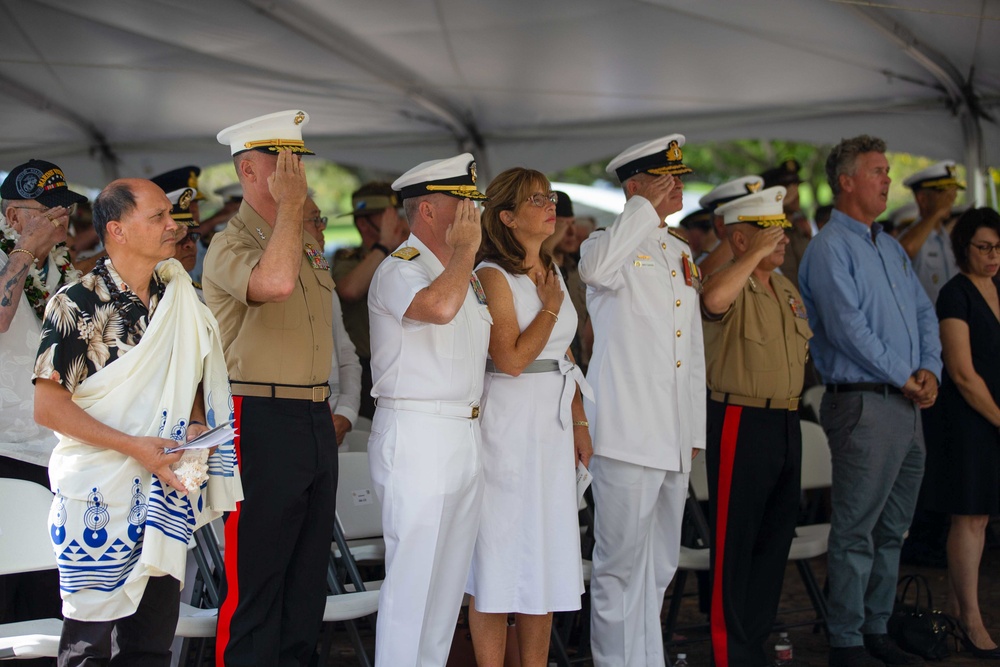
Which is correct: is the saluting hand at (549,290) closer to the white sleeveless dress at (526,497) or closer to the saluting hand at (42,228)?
the white sleeveless dress at (526,497)

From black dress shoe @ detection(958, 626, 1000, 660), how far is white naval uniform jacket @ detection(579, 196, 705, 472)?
161 cm

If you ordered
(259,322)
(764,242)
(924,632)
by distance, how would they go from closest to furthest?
(259,322), (764,242), (924,632)

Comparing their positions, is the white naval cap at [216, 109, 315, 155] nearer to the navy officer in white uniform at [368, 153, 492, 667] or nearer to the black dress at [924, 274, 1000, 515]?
the navy officer in white uniform at [368, 153, 492, 667]

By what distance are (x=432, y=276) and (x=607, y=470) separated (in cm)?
101

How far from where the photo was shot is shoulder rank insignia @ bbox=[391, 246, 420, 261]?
11.4 feet

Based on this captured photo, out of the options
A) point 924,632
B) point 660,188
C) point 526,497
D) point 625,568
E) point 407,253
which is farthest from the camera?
point 924,632

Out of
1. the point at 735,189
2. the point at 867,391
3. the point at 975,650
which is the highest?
the point at 735,189

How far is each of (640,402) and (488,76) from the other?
363cm

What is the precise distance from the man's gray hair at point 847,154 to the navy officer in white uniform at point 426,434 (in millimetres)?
2033

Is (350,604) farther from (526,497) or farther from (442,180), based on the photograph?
(442,180)

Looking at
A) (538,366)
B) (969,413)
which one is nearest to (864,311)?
(969,413)

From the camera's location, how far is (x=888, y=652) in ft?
14.9

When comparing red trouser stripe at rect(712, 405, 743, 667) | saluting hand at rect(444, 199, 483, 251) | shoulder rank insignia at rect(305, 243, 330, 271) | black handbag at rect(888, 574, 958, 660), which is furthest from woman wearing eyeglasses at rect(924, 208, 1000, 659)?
shoulder rank insignia at rect(305, 243, 330, 271)

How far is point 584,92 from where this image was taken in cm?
723
